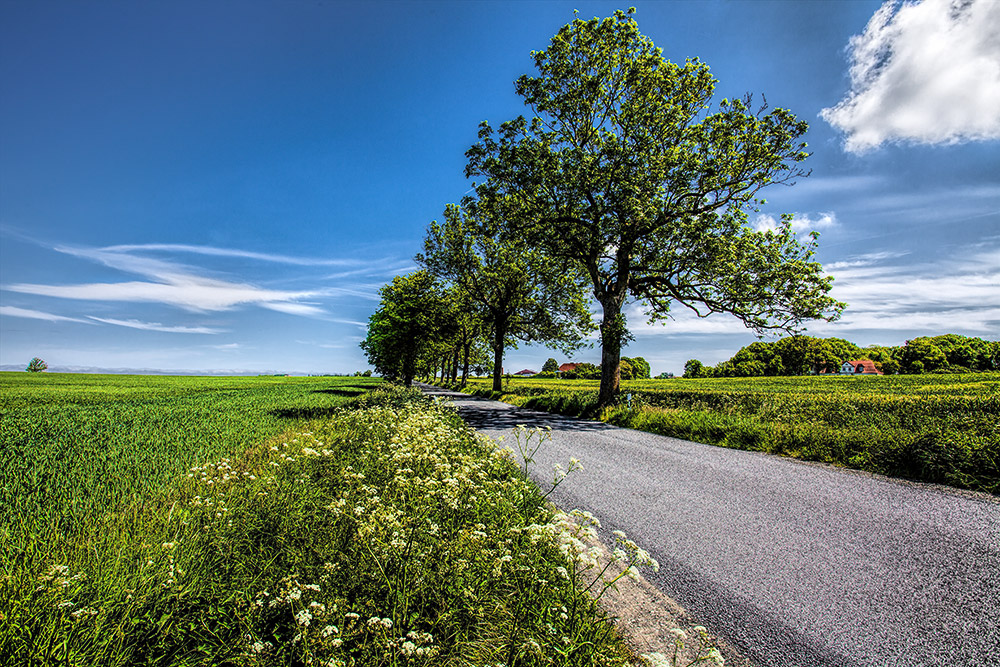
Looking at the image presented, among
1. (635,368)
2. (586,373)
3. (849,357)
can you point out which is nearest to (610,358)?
(635,368)

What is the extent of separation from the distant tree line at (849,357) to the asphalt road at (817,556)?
13.5 metres

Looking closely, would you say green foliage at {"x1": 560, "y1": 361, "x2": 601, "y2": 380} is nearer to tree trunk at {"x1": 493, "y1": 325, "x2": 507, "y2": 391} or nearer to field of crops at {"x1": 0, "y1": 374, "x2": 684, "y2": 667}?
tree trunk at {"x1": 493, "y1": 325, "x2": 507, "y2": 391}

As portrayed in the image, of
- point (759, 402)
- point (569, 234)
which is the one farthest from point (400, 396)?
point (759, 402)

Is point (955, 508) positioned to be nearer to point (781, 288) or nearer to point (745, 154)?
point (781, 288)

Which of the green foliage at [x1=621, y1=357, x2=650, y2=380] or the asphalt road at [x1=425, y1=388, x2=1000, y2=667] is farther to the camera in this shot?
the green foliage at [x1=621, y1=357, x2=650, y2=380]

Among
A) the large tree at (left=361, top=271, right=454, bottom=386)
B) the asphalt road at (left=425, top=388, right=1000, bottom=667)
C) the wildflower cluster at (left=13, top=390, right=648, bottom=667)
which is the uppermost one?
the large tree at (left=361, top=271, right=454, bottom=386)

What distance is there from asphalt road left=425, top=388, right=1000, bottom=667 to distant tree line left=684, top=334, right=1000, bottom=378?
1354 cm

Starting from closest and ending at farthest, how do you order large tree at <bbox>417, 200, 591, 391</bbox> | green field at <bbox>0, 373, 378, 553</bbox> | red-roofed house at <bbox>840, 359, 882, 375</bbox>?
green field at <bbox>0, 373, 378, 553</bbox> → large tree at <bbox>417, 200, 591, 391</bbox> → red-roofed house at <bbox>840, 359, 882, 375</bbox>

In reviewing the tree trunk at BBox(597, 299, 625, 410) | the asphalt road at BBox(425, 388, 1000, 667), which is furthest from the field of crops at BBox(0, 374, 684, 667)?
the tree trunk at BBox(597, 299, 625, 410)

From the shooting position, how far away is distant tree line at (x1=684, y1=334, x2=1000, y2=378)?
3950cm

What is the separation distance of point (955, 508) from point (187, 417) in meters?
16.1

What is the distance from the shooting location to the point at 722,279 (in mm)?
17109

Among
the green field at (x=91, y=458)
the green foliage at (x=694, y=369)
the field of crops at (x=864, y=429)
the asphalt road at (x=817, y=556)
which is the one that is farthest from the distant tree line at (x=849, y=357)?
the green field at (x=91, y=458)

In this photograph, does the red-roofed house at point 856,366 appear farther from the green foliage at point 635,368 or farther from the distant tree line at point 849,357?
the green foliage at point 635,368
